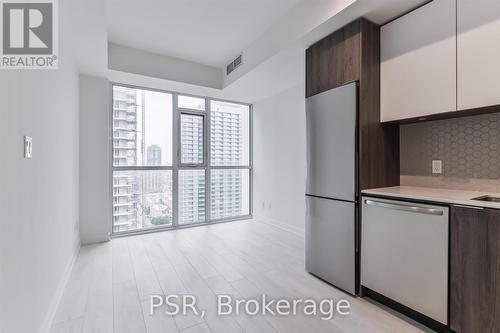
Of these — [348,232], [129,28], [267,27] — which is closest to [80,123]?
[129,28]

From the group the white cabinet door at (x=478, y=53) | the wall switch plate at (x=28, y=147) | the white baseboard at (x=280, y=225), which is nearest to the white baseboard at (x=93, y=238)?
the wall switch plate at (x=28, y=147)

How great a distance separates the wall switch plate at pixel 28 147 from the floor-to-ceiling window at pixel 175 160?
8.55ft

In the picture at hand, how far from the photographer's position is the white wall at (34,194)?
1.17m

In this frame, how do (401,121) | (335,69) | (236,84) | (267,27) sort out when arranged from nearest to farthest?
(401,121)
(335,69)
(267,27)
(236,84)

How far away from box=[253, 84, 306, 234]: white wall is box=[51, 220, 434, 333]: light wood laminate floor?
62cm

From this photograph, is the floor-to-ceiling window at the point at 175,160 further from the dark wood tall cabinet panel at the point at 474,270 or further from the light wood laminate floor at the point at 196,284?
the dark wood tall cabinet panel at the point at 474,270

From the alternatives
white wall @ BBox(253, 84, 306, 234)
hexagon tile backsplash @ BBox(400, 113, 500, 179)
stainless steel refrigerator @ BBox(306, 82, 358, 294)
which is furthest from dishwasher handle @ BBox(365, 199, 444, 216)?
white wall @ BBox(253, 84, 306, 234)

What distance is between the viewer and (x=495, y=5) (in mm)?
1581

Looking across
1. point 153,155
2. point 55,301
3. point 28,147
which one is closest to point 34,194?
point 28,147

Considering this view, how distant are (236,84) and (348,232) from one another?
290cm

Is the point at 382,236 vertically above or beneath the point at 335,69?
beneath

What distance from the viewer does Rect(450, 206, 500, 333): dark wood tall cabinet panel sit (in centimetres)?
145

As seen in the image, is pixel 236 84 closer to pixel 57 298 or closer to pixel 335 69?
pixel 335 69

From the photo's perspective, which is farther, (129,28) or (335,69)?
(129,28)
